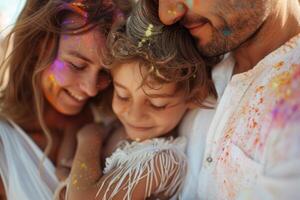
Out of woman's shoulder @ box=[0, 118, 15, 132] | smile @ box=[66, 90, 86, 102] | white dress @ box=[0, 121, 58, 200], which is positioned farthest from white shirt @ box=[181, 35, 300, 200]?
woman's shoulder @ box=[0, 118, 15, 132]

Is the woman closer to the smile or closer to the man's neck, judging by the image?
the smile

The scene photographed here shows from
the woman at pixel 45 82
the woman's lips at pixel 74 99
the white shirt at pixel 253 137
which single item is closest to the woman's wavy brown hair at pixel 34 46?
the woman at pixel 45 82

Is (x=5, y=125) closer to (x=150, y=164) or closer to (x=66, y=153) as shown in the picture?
(x=66, y=153)

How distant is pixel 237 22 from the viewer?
1190 mm

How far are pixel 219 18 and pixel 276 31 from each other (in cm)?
16

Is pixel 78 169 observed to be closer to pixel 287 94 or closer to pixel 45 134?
pixel 45 134

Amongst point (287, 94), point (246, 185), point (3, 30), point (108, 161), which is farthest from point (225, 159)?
point (3, 30)

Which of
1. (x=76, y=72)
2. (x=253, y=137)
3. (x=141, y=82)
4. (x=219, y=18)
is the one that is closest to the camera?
(x=253, y=137)

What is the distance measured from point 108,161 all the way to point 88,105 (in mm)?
399

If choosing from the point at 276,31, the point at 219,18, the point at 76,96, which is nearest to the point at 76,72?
the point at 76,96

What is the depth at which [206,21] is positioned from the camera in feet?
3.96

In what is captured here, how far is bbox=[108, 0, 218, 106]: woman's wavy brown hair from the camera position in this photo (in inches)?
50.1

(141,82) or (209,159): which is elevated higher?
(141,82)

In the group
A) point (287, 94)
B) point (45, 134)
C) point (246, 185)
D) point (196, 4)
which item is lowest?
point (45, 134)
